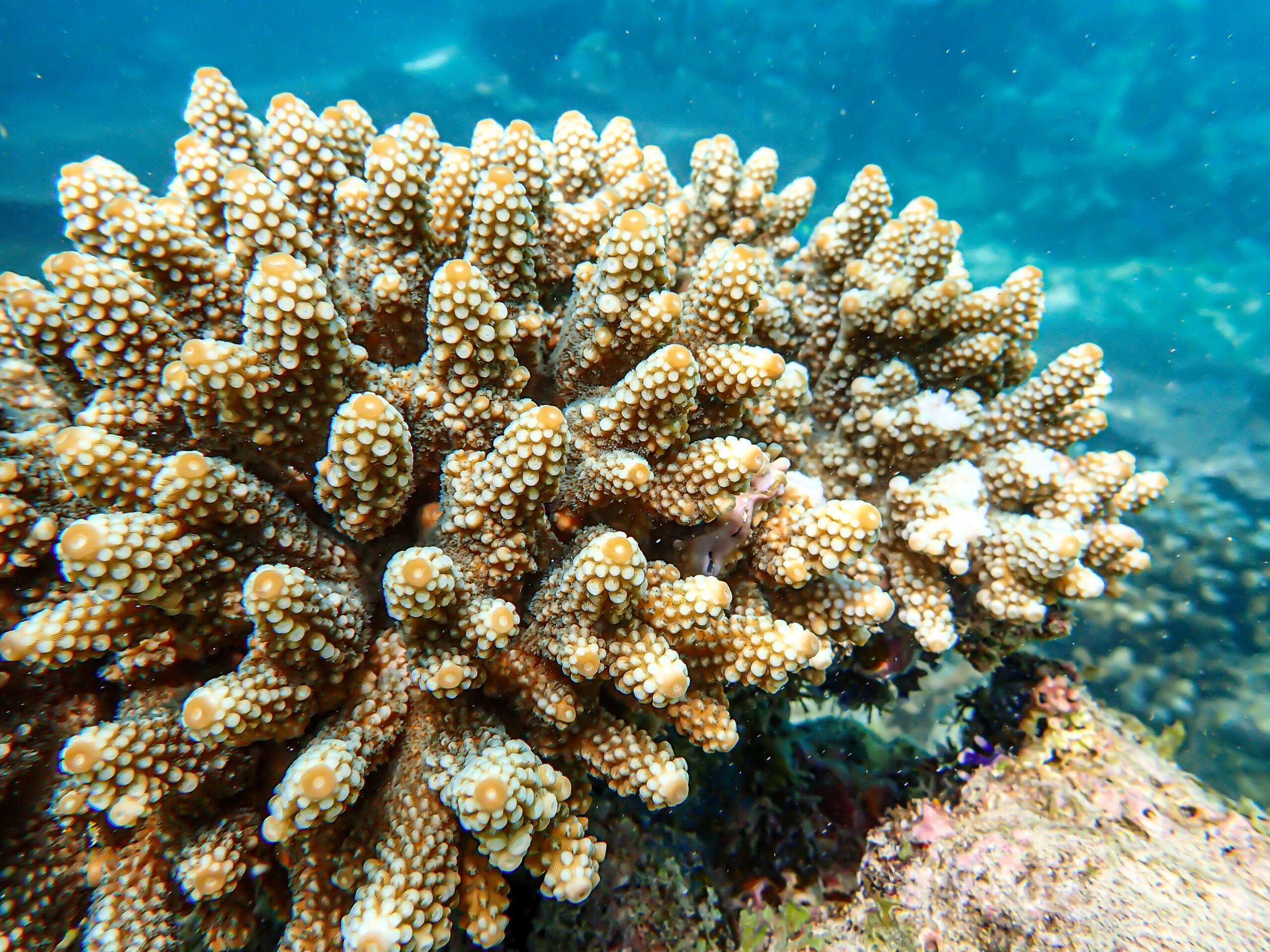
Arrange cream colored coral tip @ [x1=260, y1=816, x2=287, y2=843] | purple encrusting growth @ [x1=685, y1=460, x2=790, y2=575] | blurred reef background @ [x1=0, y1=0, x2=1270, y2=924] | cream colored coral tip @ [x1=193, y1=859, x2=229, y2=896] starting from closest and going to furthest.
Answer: cream colored coral tip @ [x1=260, y1=816, x2=287, y2=843] → cream colored coral tip @ [x1=193, y1=859, x2=229, y2=896] → purple encrusting growth @ [x1=685, y1=460, x2=790, y2=575] → blurred reef background @ [x1=0, y1=0, x2=1270, y2=924]

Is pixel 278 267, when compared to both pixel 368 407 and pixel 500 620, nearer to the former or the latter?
pixel 368 407

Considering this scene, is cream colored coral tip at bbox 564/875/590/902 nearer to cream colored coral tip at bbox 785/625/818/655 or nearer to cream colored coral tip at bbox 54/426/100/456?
cream colored coral tip at bbox 785/625/818/655

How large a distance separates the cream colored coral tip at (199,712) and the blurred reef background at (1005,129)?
6642 millimetres

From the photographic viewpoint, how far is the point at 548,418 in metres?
1.60

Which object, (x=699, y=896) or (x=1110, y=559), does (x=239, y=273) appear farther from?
(x=1110, y=559)

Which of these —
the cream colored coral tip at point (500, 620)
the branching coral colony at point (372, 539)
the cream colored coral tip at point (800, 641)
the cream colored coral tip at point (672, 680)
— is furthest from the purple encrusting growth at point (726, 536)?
the cream colored coral tip at point (500, 620)

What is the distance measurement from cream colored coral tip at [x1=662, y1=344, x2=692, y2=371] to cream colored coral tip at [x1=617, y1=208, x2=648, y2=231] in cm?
39

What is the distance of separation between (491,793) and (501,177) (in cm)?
179

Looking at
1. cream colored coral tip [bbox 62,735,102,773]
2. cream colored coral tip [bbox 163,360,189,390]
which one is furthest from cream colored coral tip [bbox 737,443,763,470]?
cream colored coral tip [bbox 62,735,102,773]

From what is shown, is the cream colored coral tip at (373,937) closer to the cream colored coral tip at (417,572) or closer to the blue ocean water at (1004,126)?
the cream colored coral tip at (417,572)

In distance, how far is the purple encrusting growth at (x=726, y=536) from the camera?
2.24 m

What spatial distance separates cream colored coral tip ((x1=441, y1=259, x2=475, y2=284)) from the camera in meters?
1.67

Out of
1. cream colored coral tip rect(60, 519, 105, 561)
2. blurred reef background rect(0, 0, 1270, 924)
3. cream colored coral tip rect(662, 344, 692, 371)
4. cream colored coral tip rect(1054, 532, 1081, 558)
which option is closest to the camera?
cream colored coral tip rect(60, 519, 105, 561)

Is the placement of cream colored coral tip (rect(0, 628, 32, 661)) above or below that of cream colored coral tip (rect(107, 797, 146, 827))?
above
